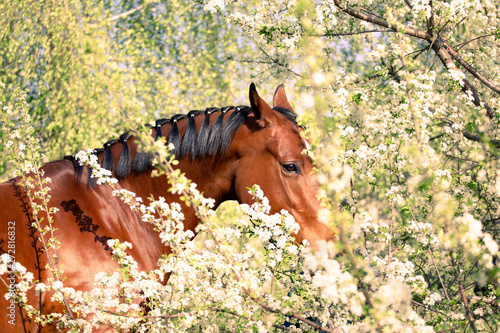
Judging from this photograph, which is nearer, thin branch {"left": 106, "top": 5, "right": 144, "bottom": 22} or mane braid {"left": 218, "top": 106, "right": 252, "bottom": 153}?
mane braid {"left": 218, "top": 106, "right": 252, "bottom": 153}

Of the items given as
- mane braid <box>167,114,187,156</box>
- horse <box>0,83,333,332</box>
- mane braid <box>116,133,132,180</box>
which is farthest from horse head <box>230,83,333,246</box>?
mane braid <box>116,133,132,180</box>

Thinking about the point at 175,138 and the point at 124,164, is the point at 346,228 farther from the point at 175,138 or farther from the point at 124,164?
the point at 124,164

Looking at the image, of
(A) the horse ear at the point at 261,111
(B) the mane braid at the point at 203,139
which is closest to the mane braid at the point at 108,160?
(B) the mane braid at the point at 203,139

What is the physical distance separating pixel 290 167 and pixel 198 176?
585 mm

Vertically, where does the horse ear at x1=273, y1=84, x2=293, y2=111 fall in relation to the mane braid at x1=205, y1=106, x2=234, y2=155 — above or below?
above

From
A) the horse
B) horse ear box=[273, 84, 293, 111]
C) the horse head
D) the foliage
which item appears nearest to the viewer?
the foliage

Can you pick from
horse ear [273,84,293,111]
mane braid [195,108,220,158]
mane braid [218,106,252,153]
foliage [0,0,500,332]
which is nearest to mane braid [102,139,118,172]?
foliage [0,0,500,332]

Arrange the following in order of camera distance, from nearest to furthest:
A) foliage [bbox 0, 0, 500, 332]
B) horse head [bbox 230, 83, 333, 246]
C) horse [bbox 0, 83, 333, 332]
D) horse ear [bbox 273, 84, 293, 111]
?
foliage [bbox 0, 0, 500, 332]
horse [bbox 0, 83, 333, 332]
horse head [bbox 230, 83, 333, 246]
horse ear [bbox 273, 84, 293, 111]

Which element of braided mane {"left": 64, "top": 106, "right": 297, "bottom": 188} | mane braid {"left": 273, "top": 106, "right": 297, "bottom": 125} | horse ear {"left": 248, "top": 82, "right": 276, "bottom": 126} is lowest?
braided mane {"left": 64, "top": 106, "right": 297, "bottom": 188}

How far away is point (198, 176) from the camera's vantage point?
283 centimetres

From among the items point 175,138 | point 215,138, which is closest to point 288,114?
point 215,138

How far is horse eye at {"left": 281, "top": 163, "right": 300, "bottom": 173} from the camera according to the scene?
2752 mm

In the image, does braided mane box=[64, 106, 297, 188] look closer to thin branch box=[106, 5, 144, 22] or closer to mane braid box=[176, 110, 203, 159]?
mane braid box=[176, 110, 203, 159]

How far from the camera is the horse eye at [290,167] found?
275cm
